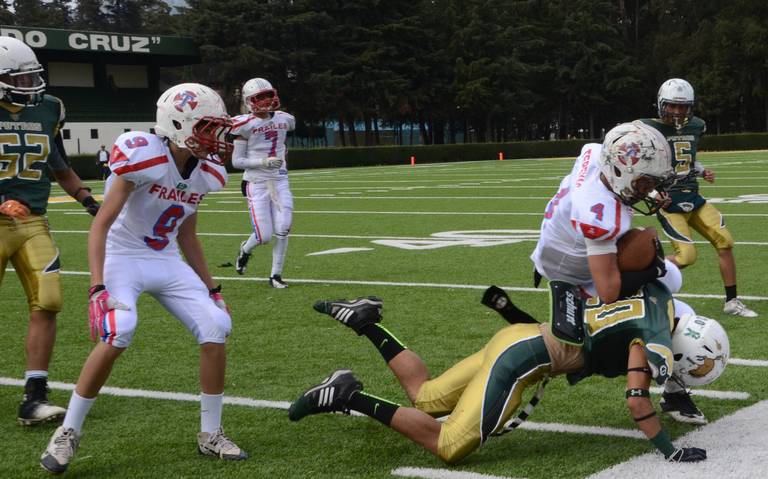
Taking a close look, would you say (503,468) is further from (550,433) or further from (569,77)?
(569,77)

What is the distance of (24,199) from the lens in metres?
5.33

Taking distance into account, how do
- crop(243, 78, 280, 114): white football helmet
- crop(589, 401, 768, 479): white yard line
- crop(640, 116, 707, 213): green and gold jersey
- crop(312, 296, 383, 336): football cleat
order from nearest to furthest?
crop(589, 401, 768, 479): white yard line
crop(312, 296, 383, 336): football cleat
crop(640, 116, 707, 213): green and gold jersey
crop(243, 78, 280, 114): white football helmet

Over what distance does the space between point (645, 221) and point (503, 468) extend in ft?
35.2

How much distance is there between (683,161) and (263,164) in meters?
3.88

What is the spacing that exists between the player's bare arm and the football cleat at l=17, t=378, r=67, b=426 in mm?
1035

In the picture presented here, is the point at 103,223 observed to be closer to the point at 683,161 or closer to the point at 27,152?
the point at 27,152

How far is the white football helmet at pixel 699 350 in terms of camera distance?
4.12m

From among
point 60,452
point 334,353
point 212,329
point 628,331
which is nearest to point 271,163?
point 334,353

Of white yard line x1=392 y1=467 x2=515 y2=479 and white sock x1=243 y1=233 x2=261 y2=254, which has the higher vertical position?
white sock x1=243 y1=233 x2=261 y2=254

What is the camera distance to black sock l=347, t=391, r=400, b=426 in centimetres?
418

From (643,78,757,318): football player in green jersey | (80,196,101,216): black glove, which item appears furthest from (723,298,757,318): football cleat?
(80,196,101,216): black glove

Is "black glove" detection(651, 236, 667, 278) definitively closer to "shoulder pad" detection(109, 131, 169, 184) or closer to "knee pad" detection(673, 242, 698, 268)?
"shoulder pad" detection(109, 131, 169, 184)

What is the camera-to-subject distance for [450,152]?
45.8 meters

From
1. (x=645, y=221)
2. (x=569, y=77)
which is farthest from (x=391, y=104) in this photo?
(x=645, y=221)
